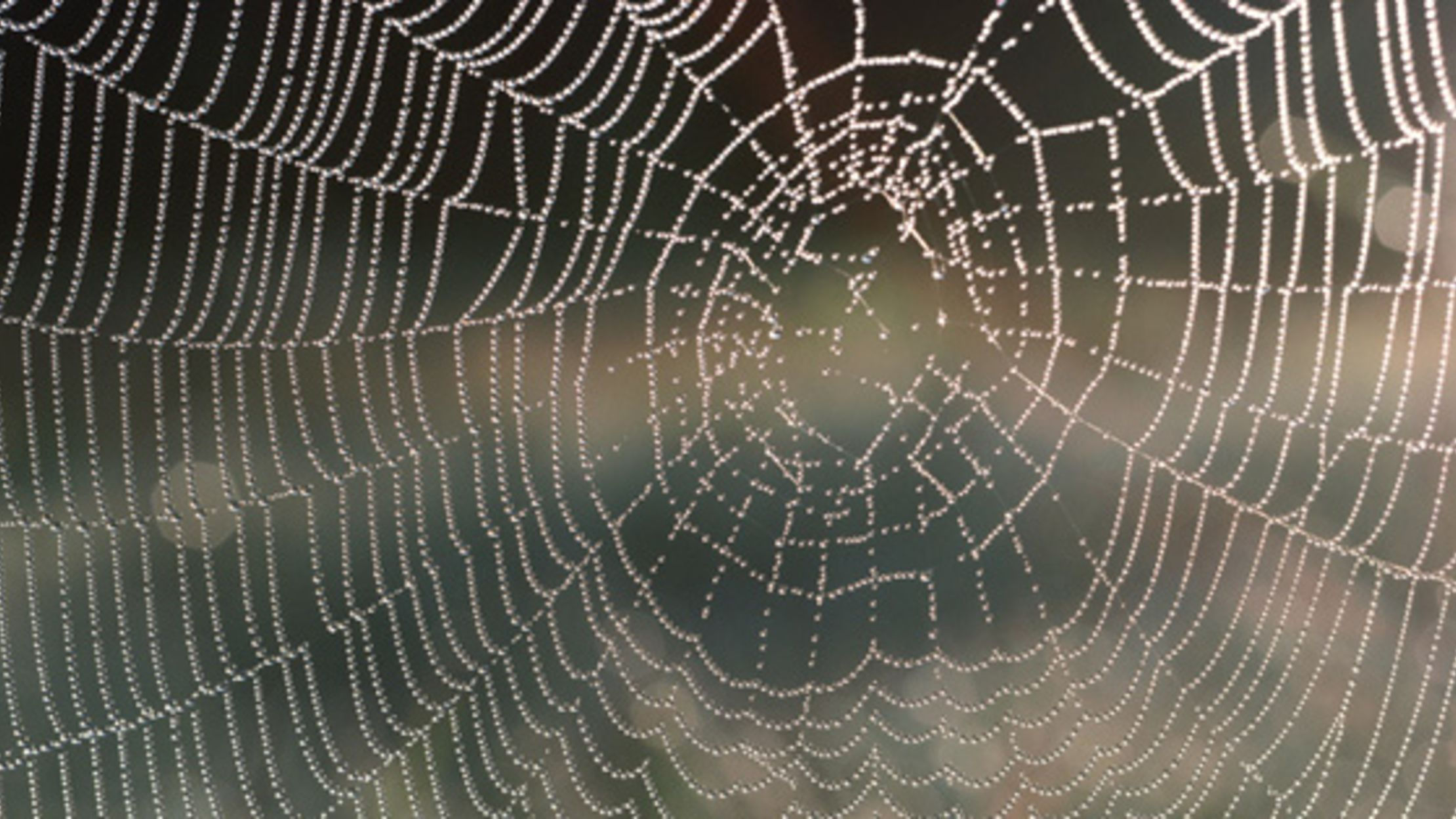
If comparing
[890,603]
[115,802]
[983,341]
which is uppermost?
[983,341]

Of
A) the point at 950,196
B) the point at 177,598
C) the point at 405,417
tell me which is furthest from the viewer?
the point at 177,598

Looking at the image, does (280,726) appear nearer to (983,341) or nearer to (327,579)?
(327,579)

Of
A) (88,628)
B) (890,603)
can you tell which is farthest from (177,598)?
(890,603)

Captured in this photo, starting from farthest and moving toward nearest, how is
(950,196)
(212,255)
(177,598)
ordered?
(177,598) < (212,255) < (950,196)

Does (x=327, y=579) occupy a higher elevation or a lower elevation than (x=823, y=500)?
lower

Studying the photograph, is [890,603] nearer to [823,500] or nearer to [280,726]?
[823,500]

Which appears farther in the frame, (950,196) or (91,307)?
(91,307)

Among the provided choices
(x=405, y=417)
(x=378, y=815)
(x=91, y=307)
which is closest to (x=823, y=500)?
(x=405, y=417)
